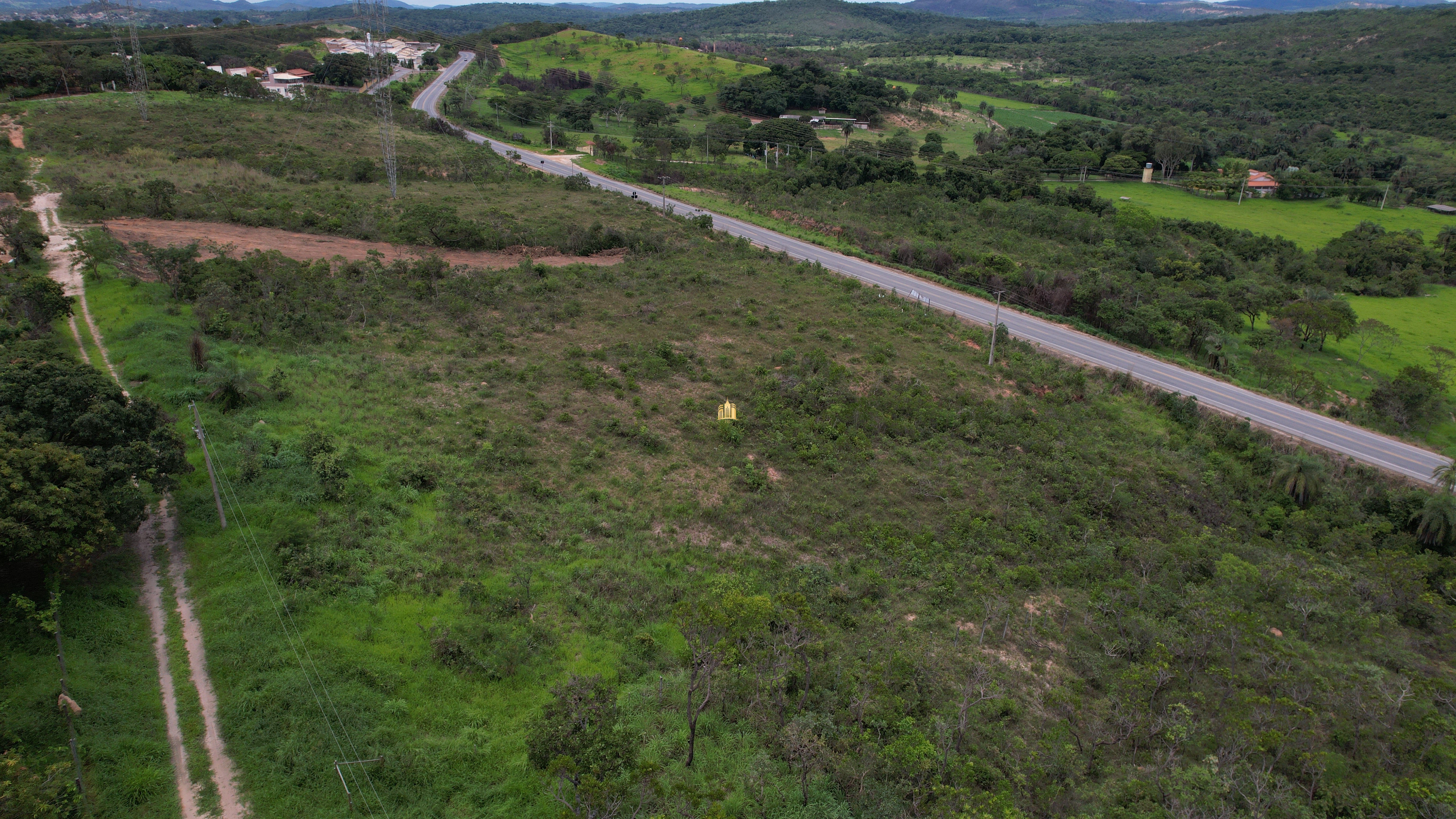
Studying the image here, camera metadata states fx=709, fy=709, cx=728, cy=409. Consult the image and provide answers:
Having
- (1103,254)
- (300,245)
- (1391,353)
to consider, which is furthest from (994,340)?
(300,245)

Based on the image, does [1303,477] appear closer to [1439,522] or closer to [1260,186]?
[1439,522]

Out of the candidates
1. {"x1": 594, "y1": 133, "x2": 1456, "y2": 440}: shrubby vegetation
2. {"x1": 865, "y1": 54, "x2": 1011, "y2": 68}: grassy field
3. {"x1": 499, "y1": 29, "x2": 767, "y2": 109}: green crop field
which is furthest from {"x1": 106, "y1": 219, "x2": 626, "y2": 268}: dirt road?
{"x1": 865, "y1": 54, "x2": 1011, "y2": 68}: grassy field

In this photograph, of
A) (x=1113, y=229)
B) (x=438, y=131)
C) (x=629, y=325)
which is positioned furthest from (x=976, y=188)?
(x=438, y=131)

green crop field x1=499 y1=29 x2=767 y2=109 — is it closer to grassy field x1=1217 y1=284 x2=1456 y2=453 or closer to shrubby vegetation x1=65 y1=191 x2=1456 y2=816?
grassy field x1=1217 y1=284 x2=1456 y2=453

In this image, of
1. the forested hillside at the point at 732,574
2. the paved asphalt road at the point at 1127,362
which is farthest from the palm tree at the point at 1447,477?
the forested hillside at the point at 732,574

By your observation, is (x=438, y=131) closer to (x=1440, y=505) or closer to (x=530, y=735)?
(x=530, y=735)

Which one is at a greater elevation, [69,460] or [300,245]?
[300,245]

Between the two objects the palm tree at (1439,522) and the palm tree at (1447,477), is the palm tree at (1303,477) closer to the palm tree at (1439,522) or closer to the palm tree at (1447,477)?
the palm tree at (1439,522)
